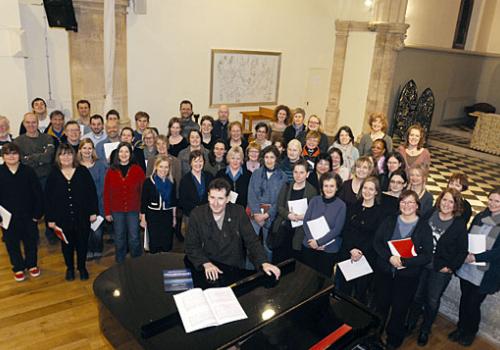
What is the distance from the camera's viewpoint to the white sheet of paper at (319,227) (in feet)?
12.9

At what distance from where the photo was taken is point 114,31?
6.73 m

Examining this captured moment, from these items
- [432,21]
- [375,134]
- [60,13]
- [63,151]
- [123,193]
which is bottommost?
[123,193]

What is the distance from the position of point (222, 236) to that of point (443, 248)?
6.32 ft

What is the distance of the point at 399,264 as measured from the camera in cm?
351

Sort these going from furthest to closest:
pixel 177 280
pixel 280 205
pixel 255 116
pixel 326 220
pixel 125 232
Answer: pixel 255 116
pixel 125 232
pixel 280 205
pixel 326 220
pixel 177 280

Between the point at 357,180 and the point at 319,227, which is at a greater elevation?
the point at 357,180

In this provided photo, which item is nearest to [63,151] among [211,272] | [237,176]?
[237,176]

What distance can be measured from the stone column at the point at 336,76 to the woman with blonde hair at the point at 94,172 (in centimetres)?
729

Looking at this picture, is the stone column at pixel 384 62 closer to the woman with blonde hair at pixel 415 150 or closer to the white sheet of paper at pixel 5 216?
the woman with blonde hair at pixel 415 150

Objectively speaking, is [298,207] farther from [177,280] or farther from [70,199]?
[70,199]

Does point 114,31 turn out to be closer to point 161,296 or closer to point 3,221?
point 3,221

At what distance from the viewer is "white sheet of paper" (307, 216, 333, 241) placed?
3923 millimetres

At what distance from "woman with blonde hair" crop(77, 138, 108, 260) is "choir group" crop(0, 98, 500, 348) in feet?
0.04

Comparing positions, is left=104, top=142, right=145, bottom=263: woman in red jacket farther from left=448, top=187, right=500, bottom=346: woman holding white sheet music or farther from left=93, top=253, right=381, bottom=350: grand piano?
left=448, top=187, right=500, bottom=346: woman holding white sheet music
